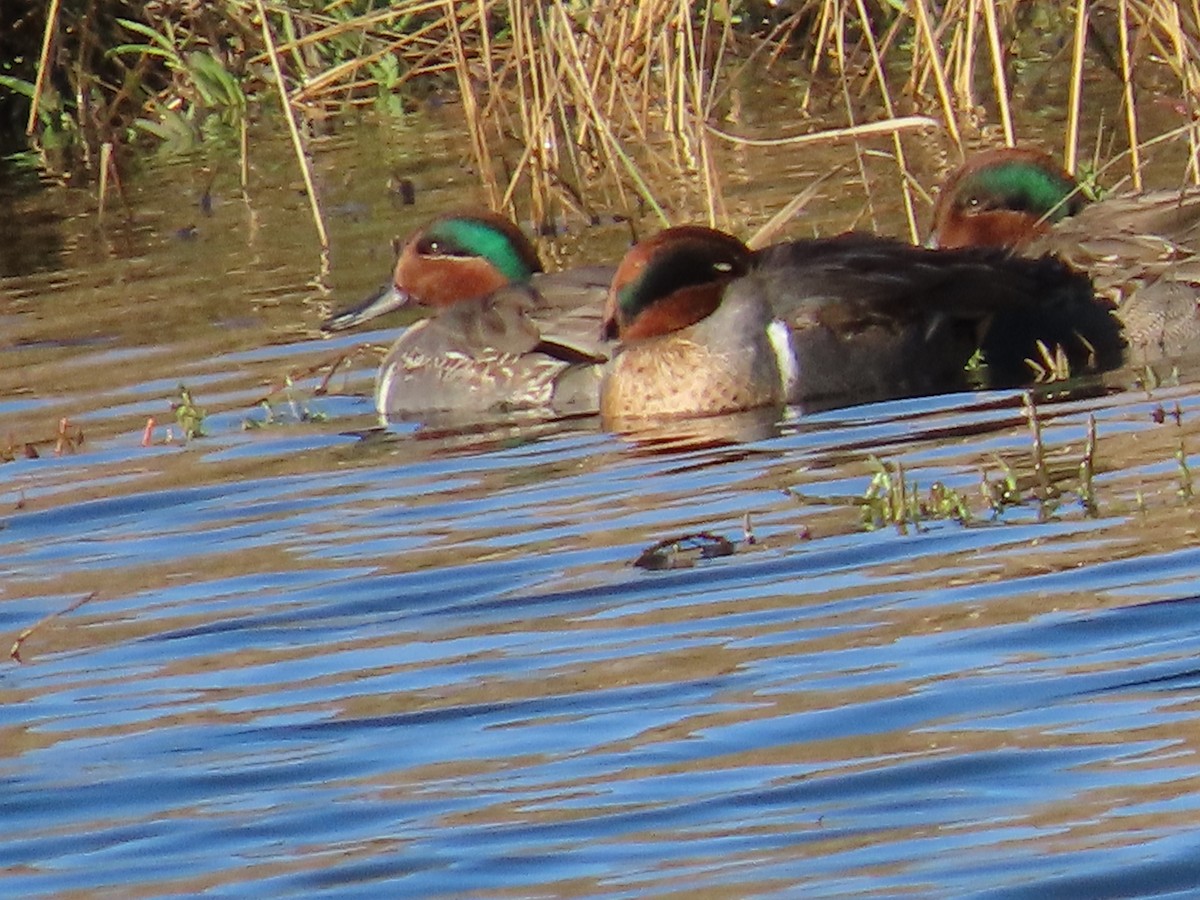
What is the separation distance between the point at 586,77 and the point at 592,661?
16.6 ft

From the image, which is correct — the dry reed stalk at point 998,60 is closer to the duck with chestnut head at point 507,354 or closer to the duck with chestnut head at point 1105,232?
the duck with chestnut head at point 1105,232

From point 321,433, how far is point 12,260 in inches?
192

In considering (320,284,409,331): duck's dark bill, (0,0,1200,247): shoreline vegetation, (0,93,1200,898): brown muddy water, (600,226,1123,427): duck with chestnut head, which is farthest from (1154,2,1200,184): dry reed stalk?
(320,284,409,331): duck's dark bill

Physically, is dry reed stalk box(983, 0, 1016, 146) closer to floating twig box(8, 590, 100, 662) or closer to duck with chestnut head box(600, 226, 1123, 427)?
duck with chestnut head box(600, 226, 1123, 427)

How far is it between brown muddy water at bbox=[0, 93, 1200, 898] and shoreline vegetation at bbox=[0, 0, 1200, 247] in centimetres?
195

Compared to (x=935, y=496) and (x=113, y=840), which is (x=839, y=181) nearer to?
(x=935, y=496)

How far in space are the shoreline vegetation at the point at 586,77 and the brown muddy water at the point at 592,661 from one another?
6.40 ft

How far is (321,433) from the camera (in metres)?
8.25

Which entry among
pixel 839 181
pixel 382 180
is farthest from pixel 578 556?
pixel 382 180

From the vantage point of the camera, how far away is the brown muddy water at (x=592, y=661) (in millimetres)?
3857

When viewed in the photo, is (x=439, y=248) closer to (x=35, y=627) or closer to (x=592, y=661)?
(x=35, y=627)

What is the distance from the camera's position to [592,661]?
4945 mm

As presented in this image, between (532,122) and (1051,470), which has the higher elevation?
(532,122)

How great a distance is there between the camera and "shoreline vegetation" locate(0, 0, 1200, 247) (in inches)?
387
